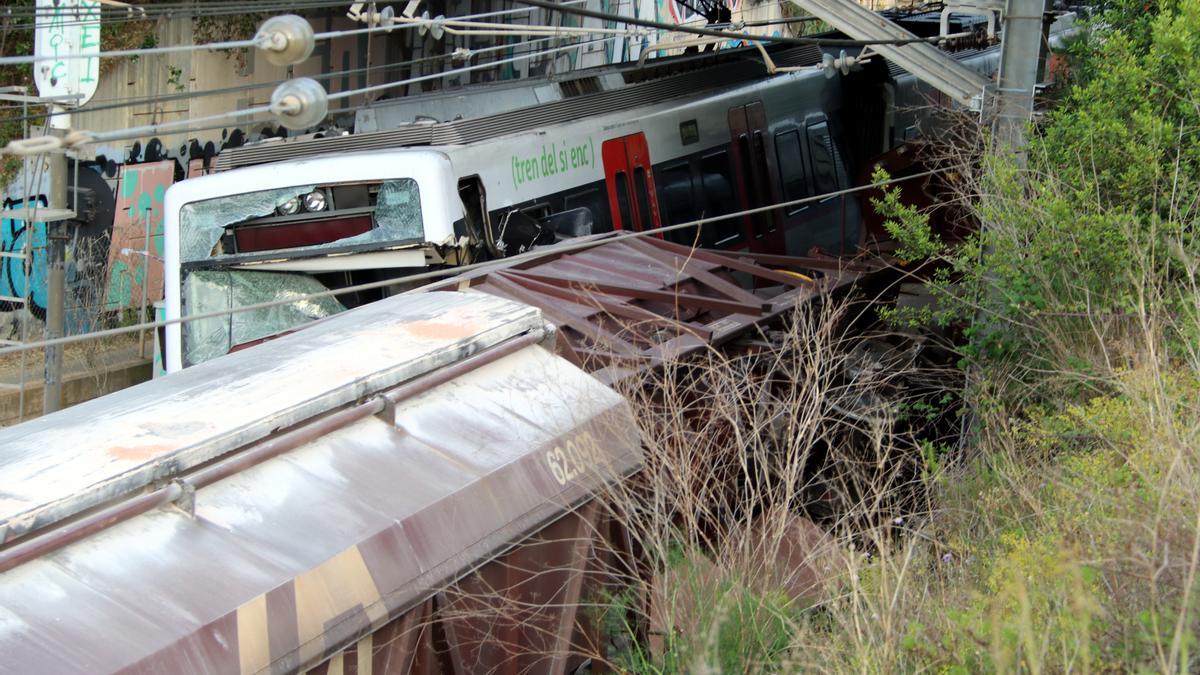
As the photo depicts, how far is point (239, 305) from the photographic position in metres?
10.2

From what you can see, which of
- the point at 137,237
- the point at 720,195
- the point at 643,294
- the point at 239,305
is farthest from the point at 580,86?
the point at 137,237

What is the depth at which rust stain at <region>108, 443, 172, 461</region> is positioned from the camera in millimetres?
4988

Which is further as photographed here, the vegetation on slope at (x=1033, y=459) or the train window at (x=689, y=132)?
the train window at (x=689, y=132)

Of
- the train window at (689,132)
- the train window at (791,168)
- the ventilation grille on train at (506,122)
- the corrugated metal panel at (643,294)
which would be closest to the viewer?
the corrugated metal panel at (643,294)

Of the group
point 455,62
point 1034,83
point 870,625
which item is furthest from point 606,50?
point 870,625

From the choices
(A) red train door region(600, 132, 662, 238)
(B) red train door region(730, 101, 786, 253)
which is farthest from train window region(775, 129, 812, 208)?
(A) red train door region(600, 132, 662, 238)

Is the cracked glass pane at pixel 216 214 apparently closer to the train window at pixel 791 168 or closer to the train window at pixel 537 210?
the train window at pixel 537 210

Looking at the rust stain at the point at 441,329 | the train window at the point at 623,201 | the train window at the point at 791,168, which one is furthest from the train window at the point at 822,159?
the rust stain at the point at 441,329

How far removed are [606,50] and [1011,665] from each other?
23.8 m

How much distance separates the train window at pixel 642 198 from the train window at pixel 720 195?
1087 mm

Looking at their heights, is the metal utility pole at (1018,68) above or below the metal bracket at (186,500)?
above

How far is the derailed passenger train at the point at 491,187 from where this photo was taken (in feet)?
33.2

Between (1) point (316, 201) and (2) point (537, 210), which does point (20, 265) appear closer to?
(1) point (316, 201)

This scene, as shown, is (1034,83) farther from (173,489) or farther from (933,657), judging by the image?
(173,489)
